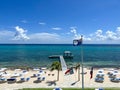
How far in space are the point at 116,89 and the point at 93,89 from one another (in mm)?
3336

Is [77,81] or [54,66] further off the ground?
[54,66]

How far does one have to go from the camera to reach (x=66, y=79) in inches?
1433

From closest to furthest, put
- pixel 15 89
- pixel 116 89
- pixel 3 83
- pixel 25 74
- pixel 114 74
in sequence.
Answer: pixel 116 89, pixel 15 89, pixel 3 83, pixel 114 74, pixel 25 74

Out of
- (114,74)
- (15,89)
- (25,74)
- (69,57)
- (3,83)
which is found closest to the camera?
(15,89)

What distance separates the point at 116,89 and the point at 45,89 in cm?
1049

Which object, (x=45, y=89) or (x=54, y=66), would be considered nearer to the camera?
(x=45, y=89)

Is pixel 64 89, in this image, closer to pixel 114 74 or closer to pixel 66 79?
pixel 66 79

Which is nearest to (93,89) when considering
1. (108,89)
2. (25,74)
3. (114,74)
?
(108,89)

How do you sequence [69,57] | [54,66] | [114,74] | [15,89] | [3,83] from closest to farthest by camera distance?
[15,89], [3,83], [54,66], [114,74], [69,57]

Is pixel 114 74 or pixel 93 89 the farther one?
pixel 114 74

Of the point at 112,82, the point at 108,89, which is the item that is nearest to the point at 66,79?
the point at 112,82

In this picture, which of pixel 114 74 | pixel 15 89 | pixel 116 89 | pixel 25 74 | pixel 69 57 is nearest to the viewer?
pixel 116 89

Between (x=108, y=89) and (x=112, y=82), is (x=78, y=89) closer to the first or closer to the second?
(x=108, y=89)

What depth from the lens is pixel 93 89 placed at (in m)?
26.9
